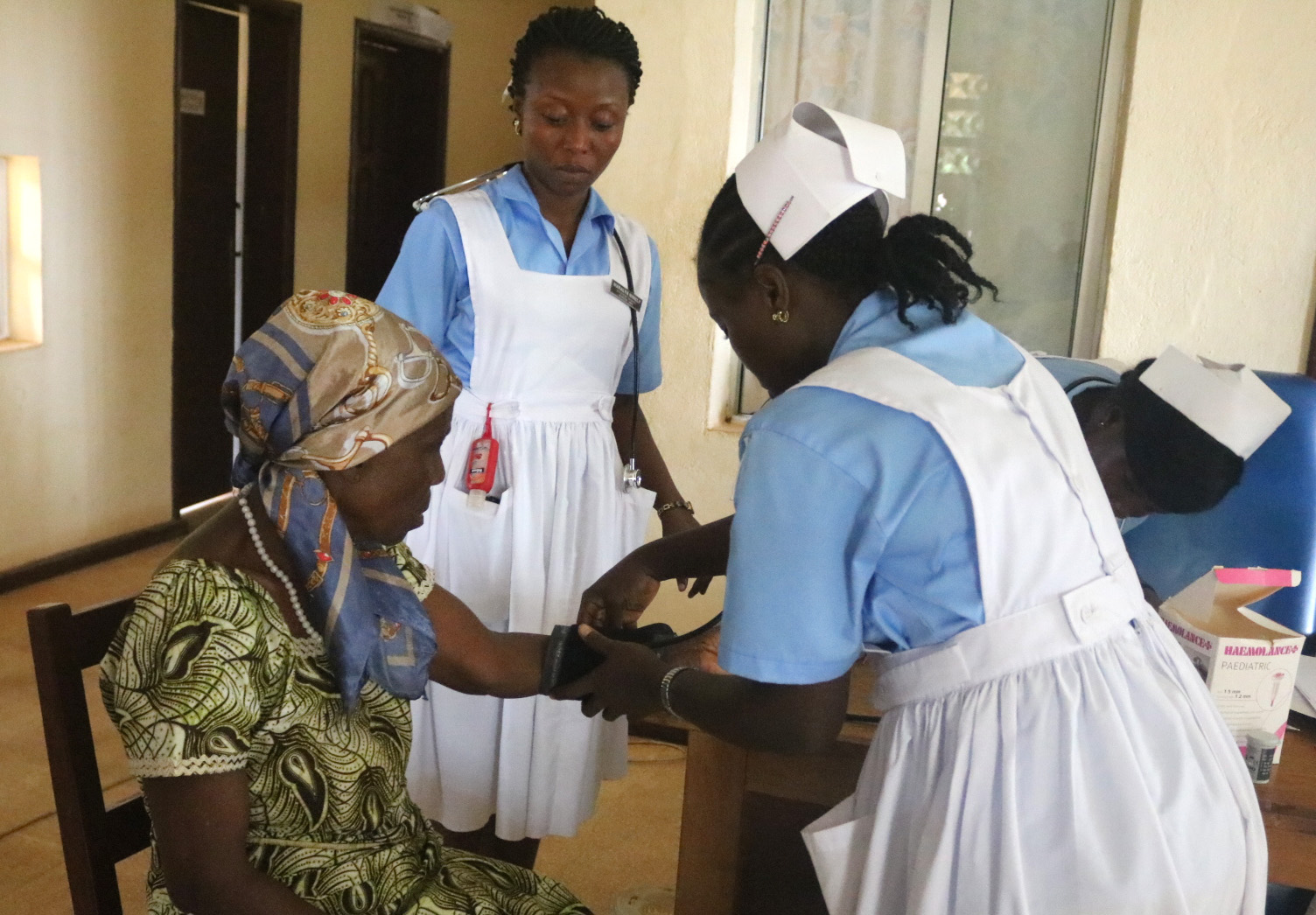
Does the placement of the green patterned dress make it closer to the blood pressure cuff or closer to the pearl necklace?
the pearl necklace

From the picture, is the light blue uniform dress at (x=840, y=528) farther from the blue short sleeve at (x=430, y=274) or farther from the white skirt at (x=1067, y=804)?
the blue short sleeve at (x=430, y=274)

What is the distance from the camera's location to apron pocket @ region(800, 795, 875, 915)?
46.8 inches

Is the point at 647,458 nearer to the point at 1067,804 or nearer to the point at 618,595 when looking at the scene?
the point at 618,595

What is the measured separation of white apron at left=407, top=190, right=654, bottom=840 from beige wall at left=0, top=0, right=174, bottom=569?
8.70 feet

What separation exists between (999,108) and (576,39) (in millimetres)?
1401

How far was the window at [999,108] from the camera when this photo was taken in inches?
113

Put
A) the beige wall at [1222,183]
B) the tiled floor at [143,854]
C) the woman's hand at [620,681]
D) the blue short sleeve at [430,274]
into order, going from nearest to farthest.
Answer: the woman's hand at [620,681] < the blue short sleeve at [430,274] < the tiled floor at [143,854] < the beige wall at [1222,183]

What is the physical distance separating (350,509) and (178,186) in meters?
3.73

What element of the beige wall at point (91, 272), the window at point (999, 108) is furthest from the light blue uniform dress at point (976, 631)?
the beige wall at point (91, 272)

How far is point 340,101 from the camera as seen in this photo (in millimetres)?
5676

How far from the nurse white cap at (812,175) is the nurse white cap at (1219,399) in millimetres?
549

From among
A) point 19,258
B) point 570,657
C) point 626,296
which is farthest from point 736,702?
point 19,258

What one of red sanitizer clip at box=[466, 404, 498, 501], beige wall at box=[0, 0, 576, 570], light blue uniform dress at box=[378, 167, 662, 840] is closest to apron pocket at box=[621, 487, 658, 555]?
light blue uniform dress at box=[378, 167, 662, 840]

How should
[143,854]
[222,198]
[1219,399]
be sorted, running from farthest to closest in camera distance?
[222,198], [143,854], [1219,399]
